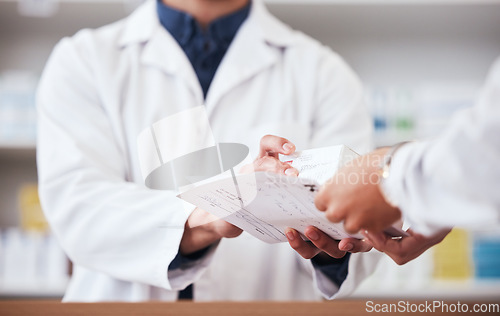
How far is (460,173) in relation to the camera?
0.44 metres

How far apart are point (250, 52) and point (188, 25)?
14cm

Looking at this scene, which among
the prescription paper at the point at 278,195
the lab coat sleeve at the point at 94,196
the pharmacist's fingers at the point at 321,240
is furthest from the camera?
the lab coat sleeve at the point at 94,196

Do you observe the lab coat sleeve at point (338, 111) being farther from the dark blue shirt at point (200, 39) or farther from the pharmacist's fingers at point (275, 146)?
the pharmacist's fingers at point (275, 146)

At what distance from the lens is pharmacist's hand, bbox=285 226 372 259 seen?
0.67 m

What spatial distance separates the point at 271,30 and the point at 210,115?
0.27 meters

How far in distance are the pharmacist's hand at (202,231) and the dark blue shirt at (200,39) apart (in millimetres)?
401

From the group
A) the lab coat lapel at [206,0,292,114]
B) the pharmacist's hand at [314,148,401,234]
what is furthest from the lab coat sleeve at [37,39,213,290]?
the pharmacist's hand at [314,148,401,234]

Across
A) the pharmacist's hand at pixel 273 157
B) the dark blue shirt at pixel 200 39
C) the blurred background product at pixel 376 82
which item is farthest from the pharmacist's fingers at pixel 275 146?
the blurred background product at pixel 376 82

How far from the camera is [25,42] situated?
6.77ft

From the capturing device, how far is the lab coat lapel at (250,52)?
45.4 inches

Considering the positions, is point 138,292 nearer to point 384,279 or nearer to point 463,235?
point 384,279

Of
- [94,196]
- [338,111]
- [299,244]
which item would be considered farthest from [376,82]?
[299,244]

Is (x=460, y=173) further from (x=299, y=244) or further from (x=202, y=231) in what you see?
(x=202, y=231)

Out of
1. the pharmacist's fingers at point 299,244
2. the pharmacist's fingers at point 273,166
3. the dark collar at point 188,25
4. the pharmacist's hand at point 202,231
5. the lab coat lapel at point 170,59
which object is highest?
the pharmacist's fingers at point 273,166
